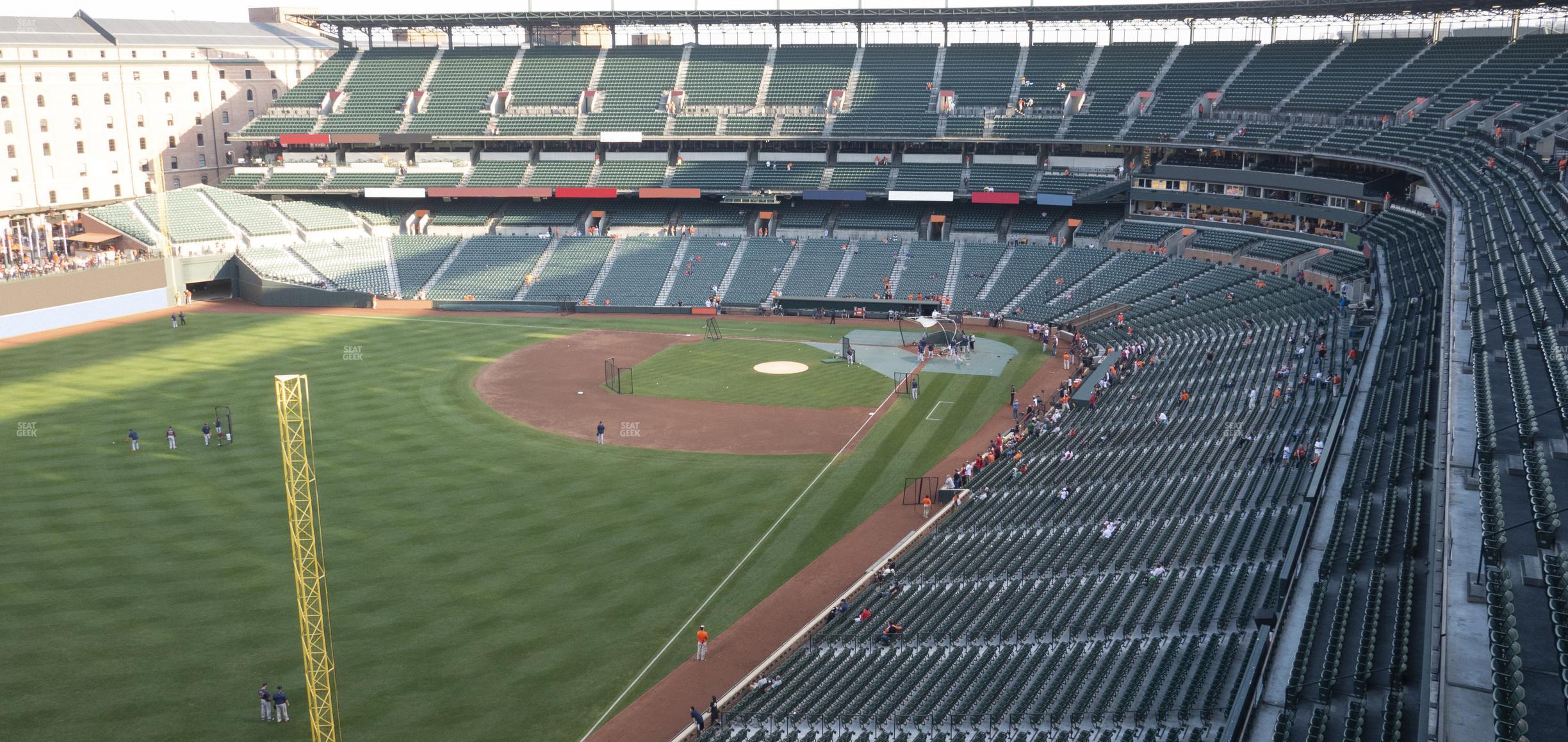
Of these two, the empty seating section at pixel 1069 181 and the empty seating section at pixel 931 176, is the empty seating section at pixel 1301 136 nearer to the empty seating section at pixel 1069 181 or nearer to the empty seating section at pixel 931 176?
the empty seating section at pixel 1069 181

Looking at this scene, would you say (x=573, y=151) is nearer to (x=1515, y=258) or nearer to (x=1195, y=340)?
(x=1195, y=340)

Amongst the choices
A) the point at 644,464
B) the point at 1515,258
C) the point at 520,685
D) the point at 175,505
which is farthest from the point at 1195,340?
the point at 175,505

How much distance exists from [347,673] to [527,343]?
39.3m

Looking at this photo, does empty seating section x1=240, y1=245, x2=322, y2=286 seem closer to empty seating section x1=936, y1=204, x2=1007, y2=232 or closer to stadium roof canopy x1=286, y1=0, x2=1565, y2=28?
stadium roof canopy x1=286, y1=0, x2=1565, y2=28

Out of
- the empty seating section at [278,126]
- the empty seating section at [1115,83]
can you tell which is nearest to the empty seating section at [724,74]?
the empty seating section at [1115,83]

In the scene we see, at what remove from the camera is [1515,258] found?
93.0 ft

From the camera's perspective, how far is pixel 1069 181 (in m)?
76.1

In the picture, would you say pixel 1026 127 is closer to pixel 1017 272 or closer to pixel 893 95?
pixel 893 95

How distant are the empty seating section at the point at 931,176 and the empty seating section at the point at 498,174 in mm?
29071

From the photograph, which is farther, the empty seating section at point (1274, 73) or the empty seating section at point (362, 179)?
the empty seating section at point (362, 179)

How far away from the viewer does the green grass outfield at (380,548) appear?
24234 mm

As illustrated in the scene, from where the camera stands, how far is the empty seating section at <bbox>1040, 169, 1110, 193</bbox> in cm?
7550

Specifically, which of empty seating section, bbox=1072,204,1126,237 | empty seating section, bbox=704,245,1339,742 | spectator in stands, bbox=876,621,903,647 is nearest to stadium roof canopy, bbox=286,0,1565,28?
empty seating section, bbox=1072,204,1126,237

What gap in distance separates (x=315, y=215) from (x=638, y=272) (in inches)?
1040
